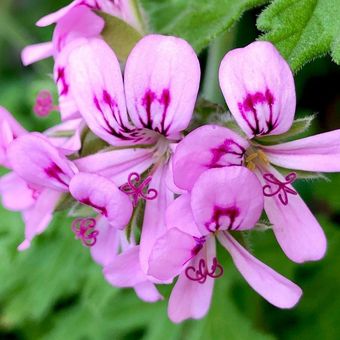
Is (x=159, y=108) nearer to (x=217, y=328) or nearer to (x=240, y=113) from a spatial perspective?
(x=240, y=113)

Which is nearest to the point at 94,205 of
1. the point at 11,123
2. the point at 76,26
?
the point at 11,123

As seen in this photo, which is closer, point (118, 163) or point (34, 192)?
point (118, 163)

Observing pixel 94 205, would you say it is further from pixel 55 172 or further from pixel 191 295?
pixel 191 295

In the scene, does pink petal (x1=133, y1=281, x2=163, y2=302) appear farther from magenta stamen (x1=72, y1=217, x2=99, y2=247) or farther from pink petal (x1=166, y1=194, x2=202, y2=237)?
pink petal (x1=166, y1=194, x2=202, y2=237)

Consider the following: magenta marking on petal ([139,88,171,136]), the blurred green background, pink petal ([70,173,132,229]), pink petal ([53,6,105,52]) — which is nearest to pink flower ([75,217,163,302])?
pink petal ([70,173,132,229])

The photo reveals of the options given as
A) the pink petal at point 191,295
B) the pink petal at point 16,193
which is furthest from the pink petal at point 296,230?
the pink petal at point 16,193
